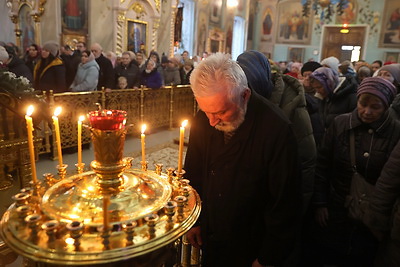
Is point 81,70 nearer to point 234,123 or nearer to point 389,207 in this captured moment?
point 234,123

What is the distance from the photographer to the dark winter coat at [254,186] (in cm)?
136

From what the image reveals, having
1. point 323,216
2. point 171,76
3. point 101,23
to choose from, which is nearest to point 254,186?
point 323,216

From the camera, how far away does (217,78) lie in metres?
1.20

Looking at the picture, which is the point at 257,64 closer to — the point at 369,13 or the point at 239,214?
the point at 239,214

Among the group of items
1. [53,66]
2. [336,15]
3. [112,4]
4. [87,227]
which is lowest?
[87,227]

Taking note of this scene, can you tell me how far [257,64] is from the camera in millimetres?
1825

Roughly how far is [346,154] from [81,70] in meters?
4.96

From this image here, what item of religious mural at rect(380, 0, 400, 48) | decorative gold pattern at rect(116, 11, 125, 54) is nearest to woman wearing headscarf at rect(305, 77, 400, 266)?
decorative gold pattern at rect(116, 11, 125, 54)

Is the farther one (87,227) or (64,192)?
(64,192)

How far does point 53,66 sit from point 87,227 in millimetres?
4938

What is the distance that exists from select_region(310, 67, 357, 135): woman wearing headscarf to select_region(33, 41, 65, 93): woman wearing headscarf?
4091 mm

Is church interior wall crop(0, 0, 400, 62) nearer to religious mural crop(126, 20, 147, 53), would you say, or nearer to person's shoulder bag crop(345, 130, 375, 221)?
religious mural crop(126, 20, 147, 53)

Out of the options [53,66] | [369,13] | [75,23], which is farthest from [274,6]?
[53,66]

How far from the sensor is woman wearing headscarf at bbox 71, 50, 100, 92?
5484mm
